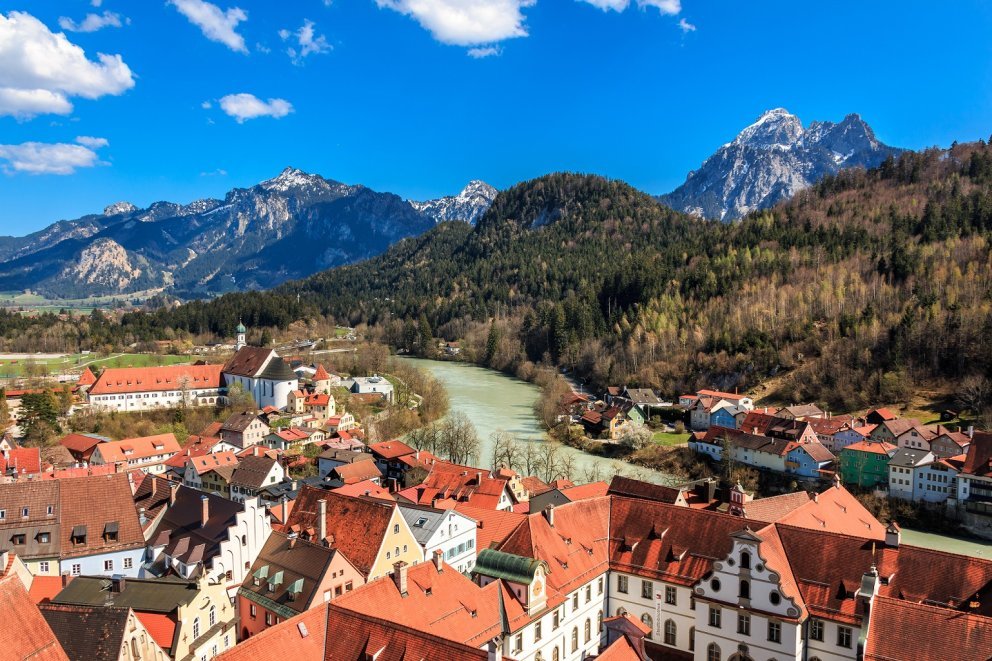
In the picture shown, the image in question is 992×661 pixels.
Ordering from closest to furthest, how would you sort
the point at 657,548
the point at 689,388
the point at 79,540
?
the point at 657,548, the point at 79,540, the point at 689,388

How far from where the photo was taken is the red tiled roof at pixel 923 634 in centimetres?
1425

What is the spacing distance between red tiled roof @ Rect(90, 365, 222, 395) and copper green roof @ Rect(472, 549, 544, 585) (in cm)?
4749

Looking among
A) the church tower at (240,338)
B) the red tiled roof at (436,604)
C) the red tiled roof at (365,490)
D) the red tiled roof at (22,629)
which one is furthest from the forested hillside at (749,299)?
the red tiled roof at (22,629)

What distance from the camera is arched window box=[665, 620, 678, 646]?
66.4ft

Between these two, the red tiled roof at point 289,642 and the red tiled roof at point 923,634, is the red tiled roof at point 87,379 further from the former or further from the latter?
the red tiled roof at point 923,634

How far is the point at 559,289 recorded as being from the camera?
12975cm

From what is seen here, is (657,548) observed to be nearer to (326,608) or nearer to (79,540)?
(326,608)

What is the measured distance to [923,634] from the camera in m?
14.8

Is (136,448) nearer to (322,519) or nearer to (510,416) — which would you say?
(322,519)

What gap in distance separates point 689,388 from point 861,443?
2607 cm

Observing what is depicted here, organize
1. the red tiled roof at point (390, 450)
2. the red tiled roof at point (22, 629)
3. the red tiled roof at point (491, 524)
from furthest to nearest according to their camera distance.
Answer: the red tiled roof at point (390, 450) → the red tiled roof at point (491, 524) → the red tiled roof at point (22, 629)

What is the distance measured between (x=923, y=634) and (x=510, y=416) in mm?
48988

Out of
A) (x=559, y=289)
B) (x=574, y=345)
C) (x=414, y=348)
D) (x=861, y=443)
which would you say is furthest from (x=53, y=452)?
(x=559, y=289)

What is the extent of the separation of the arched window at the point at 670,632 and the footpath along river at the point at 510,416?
21.2 metres
